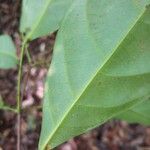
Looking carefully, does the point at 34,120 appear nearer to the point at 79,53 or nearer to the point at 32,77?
the point at 32,77

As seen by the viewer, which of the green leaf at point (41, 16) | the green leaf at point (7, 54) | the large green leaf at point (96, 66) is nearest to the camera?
the large green leaf at point (96, 66)

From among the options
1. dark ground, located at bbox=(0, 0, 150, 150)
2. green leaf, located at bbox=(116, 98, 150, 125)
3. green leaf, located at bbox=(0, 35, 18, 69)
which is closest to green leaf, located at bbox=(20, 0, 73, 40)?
green leaf, located at bbox=(0, 35, 18, 69)

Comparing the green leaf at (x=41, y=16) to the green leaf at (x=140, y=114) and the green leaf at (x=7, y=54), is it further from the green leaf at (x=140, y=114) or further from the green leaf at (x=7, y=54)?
the green leaf at (x=140, y=114)

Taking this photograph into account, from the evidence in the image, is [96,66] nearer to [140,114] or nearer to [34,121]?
[140,114]

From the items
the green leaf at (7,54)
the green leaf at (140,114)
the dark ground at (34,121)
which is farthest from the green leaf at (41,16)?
the dark ground at (34,121)

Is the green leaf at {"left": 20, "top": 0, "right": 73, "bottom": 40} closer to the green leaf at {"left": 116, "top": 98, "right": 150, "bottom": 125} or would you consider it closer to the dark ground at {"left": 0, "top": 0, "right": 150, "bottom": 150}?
the green leaf at {"left": 116, "top": 98, "right": 150, "bottom": 125}

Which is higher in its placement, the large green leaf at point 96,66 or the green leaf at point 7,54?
the large green leaf at point 96,66
